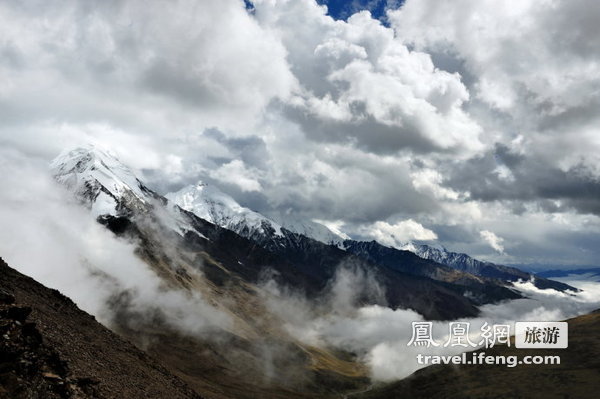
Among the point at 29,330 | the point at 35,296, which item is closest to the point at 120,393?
the point at 29,330

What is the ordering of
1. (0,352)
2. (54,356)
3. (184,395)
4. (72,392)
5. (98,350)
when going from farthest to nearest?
(184,395)
(98,350)
(54,356)
(72,392)
(0,352)

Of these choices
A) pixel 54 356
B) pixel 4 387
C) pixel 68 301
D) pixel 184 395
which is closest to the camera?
pixel 4 387

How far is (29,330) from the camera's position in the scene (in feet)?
179

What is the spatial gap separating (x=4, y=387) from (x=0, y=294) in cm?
1958

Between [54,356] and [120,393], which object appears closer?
[54,356]

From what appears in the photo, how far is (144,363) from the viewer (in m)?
102

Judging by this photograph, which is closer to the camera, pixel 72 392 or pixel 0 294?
pixel 72 392

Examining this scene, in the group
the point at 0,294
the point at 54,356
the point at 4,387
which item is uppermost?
the point at 0,294

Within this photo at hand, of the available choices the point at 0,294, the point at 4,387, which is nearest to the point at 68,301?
the point at 0,294

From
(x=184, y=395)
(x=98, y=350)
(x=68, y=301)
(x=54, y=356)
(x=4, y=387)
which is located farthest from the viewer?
(x=68, y=301)

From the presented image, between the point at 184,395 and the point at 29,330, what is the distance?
5076 centimetres

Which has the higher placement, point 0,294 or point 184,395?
point 0,294

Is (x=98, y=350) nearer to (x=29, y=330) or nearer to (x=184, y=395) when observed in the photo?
(x=184, y=395)

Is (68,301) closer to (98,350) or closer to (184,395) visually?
(98,350)
